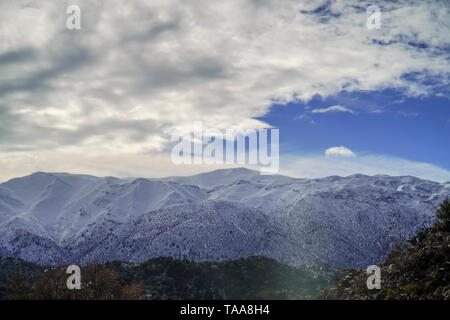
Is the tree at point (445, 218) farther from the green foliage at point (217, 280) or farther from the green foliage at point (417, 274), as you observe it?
the green foliage at point (217, 280)

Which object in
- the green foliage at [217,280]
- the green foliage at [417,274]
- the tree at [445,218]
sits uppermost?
the tree at [445,218]

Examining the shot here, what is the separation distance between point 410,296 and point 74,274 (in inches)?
848

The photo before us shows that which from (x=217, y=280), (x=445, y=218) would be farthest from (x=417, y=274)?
(x=217, y=280)

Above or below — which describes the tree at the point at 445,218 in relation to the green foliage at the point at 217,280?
above

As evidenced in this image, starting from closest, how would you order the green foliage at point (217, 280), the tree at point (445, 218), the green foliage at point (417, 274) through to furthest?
the green foliage at point (417, 274) < the tree at point (445, 218) < the green foliage at point (217, 280)

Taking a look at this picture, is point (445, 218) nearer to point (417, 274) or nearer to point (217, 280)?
point (417, 274)

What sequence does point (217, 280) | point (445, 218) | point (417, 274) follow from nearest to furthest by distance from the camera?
1. point (417, 274)
2. point (445, 218)
3. point (217, 280)

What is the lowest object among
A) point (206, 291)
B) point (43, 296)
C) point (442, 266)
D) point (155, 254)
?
point (155, 254)

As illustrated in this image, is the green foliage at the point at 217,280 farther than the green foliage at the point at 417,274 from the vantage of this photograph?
Yes

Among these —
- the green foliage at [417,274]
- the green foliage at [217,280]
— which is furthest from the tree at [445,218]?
the green foliage at [217,280]
